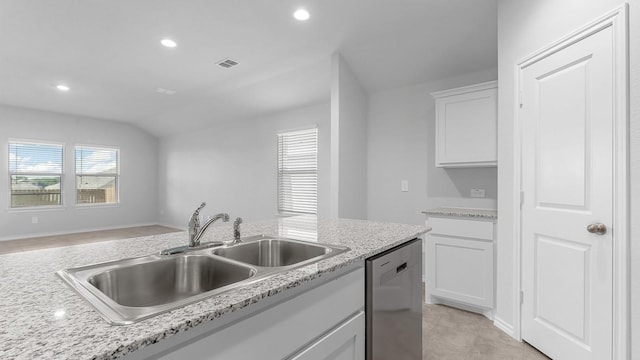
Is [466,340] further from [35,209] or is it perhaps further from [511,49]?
[35,209]

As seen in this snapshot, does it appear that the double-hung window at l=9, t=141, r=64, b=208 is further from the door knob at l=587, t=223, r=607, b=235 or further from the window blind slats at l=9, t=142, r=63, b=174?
the door knob at l=587, t=223, r=607, b=235

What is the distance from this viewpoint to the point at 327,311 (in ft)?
3.53

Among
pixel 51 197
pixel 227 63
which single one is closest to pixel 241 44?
pixel 227 63

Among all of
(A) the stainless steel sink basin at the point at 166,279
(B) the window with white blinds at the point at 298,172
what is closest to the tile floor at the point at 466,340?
(A) the stainless steel sink basin at the point at 166,279

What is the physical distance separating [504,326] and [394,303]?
1.56m

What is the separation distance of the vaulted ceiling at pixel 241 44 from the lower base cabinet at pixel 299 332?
8.31 feet

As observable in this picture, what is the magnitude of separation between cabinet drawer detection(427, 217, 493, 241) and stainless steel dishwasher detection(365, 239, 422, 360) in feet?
4.07

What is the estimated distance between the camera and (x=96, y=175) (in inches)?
284

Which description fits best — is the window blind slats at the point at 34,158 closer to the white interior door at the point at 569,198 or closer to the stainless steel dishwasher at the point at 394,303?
the stainless steel dishwasher at the point at 394,303

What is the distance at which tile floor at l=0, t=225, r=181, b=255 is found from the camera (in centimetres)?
543

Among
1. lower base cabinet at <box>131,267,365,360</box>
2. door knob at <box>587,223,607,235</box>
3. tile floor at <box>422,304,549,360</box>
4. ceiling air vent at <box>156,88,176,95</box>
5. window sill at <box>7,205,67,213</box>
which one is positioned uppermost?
ceiling air vent at <box>156,88,176,95</box>

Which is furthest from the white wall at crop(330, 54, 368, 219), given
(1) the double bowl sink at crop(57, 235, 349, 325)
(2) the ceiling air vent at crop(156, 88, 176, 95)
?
(2) the ceiling air vent at crop(156, 88, 176, 95)

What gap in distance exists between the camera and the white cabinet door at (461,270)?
8.78ft

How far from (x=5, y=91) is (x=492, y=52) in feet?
24.5
